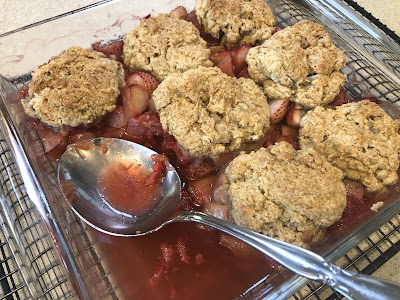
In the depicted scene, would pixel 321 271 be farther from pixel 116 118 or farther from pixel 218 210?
pixel 116 118

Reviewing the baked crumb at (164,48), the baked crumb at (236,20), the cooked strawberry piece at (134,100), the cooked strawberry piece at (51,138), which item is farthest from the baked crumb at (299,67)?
the cooked strawberry piece at (51,138)

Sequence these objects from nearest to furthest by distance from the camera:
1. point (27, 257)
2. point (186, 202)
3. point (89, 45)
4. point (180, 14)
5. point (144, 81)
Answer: point (27, 257) < point (186, 202) < point (144, 81) < point (180, 14) < point (89, 45)

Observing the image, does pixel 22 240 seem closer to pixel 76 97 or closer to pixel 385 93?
pixel 76 97

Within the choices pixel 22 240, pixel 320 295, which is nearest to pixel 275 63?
pixel 320 295

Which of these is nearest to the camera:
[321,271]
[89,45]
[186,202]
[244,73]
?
[321,271]

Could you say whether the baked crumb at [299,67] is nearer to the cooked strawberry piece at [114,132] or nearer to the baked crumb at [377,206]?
the baked crumb at [377,206]

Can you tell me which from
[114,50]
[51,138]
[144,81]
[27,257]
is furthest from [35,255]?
[114,50]
